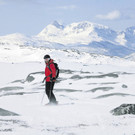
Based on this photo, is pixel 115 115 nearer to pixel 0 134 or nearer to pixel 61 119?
pixel 61 119

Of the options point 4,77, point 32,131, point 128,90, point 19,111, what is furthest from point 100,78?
point 4,77

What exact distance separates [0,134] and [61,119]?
3.22 meters

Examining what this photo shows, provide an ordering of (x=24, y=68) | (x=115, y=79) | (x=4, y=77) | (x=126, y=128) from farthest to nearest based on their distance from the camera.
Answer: (x=24, y=68), (x=4, y=77), (x=115, y=79), (x=126, y=128)

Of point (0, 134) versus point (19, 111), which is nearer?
point (0, 134)

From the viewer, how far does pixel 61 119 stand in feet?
33.1

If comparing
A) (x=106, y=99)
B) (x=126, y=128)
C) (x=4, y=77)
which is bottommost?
(x=4, y=77)

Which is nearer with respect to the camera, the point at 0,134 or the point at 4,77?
the point at 0,134

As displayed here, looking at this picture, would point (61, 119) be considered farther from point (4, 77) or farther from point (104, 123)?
point (4, 77)

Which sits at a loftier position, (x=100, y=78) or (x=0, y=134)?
(x=0, y=134)

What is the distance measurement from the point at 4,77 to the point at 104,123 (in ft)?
182

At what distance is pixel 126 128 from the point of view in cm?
873

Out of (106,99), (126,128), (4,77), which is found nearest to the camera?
(126,128)

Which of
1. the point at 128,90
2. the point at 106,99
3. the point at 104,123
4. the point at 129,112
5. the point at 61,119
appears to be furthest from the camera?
the point at 128,90

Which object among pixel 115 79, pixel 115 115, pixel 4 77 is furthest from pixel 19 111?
pixel 4 77
